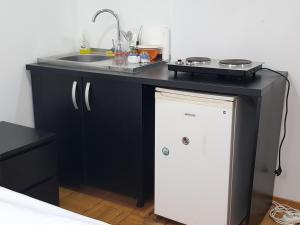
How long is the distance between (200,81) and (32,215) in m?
1.14

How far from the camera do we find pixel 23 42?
2.43m

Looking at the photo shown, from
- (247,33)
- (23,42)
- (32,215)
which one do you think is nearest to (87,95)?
(23,42)

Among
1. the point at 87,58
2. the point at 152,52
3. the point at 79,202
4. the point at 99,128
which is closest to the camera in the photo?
the point at 99,128

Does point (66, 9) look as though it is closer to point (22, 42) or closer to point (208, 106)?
point (22, 42)

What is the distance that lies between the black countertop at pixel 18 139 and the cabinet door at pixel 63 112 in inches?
12.7

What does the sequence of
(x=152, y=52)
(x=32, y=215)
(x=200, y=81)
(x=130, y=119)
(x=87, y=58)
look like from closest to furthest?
(x=32, y=215), (x=200, y=81), (x=130, y=119), (x=152, y=52), (x=87, y=58)

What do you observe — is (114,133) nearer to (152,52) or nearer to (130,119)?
(130,119)

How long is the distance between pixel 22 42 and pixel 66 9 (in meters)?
0.48

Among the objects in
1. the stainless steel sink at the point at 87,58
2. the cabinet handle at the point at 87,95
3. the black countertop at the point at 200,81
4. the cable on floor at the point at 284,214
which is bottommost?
the cable on floor at the point at 284,214

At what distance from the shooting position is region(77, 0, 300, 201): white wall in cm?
210

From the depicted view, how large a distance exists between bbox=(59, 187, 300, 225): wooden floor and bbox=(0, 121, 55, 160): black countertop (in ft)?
1.82

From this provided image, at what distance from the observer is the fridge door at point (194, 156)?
1.84 metres

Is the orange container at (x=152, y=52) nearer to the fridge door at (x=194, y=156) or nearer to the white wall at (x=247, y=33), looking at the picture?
the white wall at (x=247, y=33)

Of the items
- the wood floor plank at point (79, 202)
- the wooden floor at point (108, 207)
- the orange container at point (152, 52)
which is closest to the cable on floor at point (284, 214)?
the wooden floor at point (108, 207)
